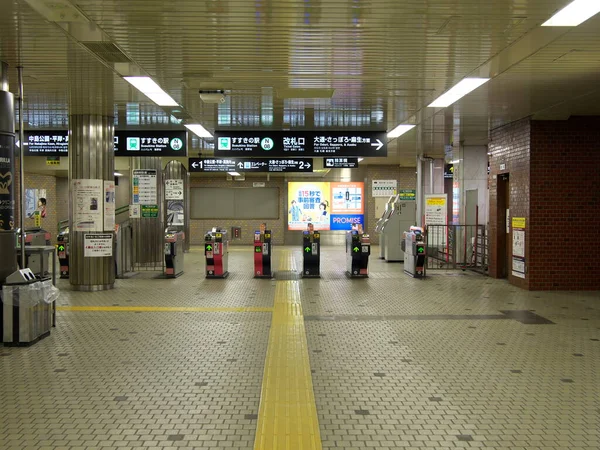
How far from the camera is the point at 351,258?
1237 cm

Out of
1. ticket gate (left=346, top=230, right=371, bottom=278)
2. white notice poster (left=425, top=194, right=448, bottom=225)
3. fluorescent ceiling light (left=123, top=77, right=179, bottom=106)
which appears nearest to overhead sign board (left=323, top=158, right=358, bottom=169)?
ticket gate (left=346, top=230, right=371, bottom=278)

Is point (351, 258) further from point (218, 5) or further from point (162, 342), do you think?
point (218, 5)

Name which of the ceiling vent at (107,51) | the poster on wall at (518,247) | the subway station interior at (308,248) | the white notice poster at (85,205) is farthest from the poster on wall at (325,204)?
the ceiling vent at (107,51)

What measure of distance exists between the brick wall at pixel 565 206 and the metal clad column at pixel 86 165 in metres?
8.53

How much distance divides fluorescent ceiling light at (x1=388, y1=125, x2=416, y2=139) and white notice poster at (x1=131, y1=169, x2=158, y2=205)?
20.1 feet

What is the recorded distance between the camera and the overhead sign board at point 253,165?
537 inches

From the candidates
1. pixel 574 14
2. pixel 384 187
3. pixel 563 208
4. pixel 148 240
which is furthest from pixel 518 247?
pixel 384 187

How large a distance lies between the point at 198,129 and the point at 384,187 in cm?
1198

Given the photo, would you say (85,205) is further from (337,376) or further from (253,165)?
(337,376)

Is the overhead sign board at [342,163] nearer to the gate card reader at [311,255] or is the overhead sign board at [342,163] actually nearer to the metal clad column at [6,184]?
the gate card reader at [311,255]

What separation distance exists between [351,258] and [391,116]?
150 inches

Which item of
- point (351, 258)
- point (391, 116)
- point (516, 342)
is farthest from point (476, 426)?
point (351, 258)

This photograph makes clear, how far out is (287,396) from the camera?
439cm

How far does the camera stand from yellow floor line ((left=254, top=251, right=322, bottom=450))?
3.58m
